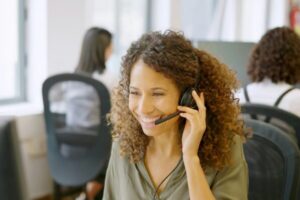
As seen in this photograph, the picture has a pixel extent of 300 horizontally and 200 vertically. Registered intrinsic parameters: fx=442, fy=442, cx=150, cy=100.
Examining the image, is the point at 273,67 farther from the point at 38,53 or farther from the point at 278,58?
the point at 38,53

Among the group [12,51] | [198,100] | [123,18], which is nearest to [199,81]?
[198,100]

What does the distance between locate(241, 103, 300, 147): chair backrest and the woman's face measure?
456mm

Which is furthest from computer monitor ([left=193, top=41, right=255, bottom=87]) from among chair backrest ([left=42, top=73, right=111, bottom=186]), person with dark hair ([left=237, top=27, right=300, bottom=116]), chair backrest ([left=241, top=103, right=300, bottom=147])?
chair backrest ([left=241, top=103, right=300, bottom=147])

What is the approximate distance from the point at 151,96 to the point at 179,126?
0.14 m

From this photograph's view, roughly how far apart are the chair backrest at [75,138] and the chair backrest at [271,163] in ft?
4.46

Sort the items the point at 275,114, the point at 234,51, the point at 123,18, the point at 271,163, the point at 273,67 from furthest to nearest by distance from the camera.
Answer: the point at 123,18 < the point at 234,51 < the point at 273,67 < the point at 275,114 < the point at 271,163

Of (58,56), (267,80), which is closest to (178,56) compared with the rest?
(267,80)

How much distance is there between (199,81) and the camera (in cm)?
122

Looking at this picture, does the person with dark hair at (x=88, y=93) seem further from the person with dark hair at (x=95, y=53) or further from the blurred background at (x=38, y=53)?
the blurred background at (x=38, y=53)

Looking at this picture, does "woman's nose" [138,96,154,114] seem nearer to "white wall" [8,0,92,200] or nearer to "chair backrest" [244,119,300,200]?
"chair backrest" [244,119,300,200]

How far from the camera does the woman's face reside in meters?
1.16

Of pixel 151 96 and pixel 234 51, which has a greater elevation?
pixel 234 51

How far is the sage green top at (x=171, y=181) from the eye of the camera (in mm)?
1155

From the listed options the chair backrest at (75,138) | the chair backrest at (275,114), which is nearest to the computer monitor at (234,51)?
the chair backrest at (75,138)
